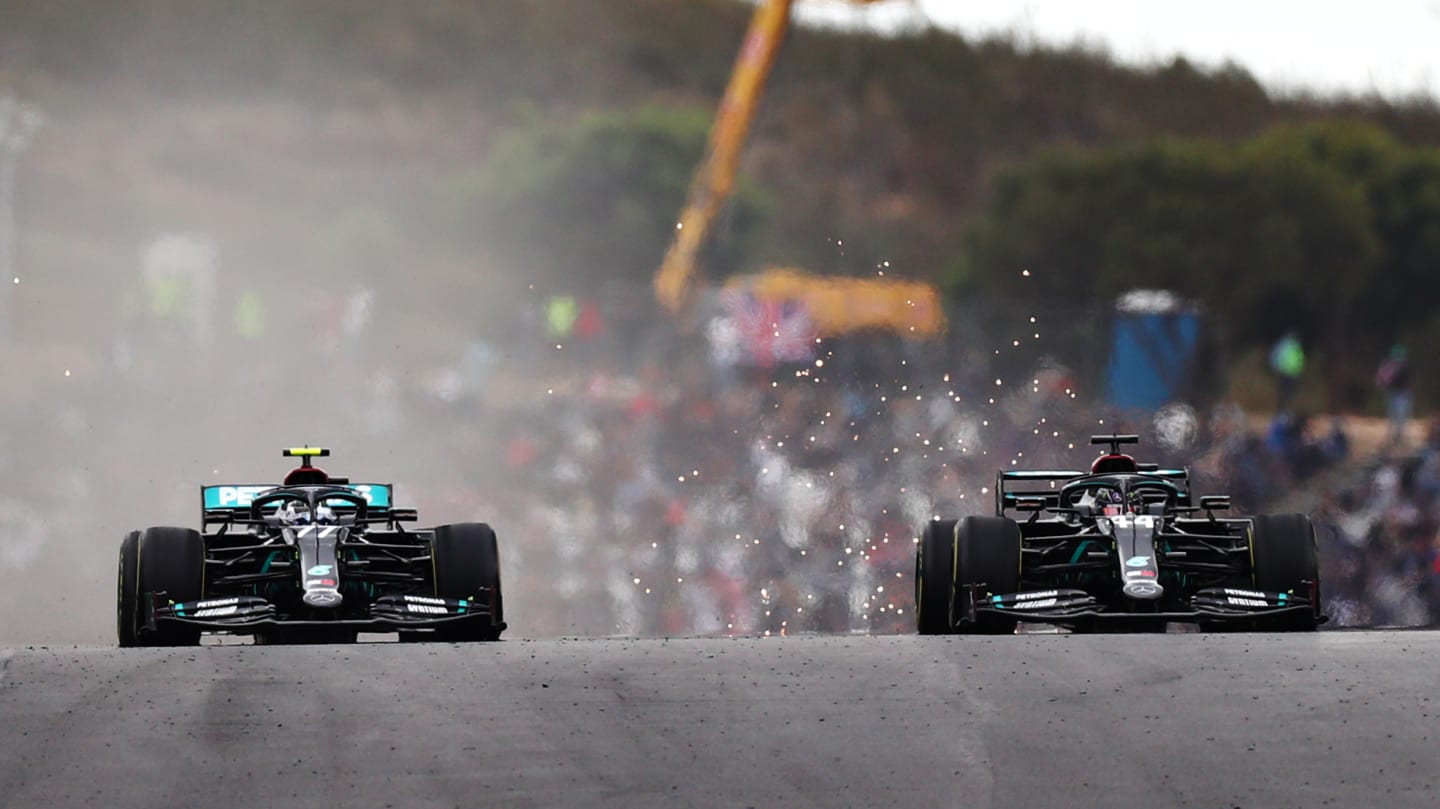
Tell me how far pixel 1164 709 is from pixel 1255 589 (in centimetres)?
560

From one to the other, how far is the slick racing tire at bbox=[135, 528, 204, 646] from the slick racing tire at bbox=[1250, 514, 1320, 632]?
680cm

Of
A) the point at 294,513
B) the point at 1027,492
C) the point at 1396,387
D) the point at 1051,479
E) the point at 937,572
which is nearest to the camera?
the point at 937,572

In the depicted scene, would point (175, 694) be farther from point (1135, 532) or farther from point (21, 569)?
point (21, 569)

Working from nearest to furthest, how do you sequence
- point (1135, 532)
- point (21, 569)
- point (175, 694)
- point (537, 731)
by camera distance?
point (537, 731)
point (175, 694)
point (1135, 532)
point (21, 569)

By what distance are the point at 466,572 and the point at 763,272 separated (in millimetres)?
16400

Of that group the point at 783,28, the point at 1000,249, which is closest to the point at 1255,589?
the point at 1000,249

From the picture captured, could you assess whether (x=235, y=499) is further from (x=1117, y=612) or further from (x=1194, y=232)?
(x=1194, y=232)

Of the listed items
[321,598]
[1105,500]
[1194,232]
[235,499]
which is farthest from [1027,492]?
[1194,232]

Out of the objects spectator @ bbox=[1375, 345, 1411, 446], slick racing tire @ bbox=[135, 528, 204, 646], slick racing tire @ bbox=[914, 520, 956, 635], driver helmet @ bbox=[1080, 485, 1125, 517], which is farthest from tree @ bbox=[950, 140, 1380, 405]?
slick racing tire @ bbox=[135, 528, 204, 646]

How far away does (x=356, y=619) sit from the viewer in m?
16.9

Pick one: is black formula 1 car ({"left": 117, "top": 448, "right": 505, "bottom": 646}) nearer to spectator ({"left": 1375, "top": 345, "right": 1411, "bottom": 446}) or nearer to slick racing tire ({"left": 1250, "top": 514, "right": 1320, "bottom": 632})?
slick racing tire ({"left": 1250, "top": 514, "right": 1320, "bottom": 632})

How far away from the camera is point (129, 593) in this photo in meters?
16.1

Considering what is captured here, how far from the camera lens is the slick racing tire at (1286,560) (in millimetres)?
16500

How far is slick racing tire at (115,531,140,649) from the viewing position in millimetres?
16109
